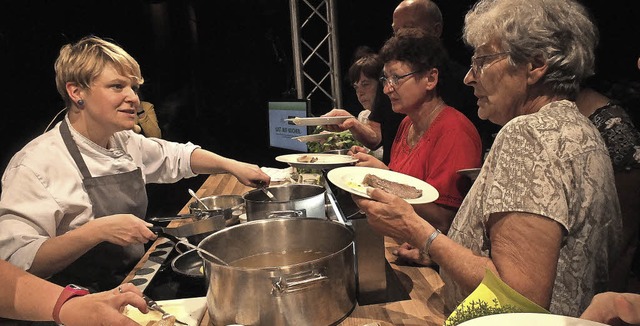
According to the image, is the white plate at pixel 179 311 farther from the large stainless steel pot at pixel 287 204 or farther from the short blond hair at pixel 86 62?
the short blond hair at pixel 86 62

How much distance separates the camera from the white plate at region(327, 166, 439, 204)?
1544 mm

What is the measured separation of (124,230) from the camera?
156cm

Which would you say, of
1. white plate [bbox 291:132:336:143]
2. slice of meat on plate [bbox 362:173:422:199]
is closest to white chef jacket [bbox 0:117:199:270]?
white plate [bbox 291:132:336:143]

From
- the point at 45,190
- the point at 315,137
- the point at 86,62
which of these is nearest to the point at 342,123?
the point at 315,137

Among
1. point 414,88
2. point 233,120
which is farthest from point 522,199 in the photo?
point 233,120

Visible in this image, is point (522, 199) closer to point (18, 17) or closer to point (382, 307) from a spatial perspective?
point (382, 307)

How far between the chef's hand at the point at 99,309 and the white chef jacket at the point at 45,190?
585mm

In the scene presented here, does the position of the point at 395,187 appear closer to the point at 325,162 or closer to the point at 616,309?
the point at 325,162

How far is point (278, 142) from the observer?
4672 mm

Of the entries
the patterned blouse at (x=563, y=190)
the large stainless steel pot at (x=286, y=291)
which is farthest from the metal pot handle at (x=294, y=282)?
the patterned blouse at (x=563, y=190)

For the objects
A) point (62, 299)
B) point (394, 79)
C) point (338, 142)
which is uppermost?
point (394, 79)

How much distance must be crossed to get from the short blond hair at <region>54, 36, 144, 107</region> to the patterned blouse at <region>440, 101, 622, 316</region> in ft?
5.26

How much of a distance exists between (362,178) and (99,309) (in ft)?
3.52

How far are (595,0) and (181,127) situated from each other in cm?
489
